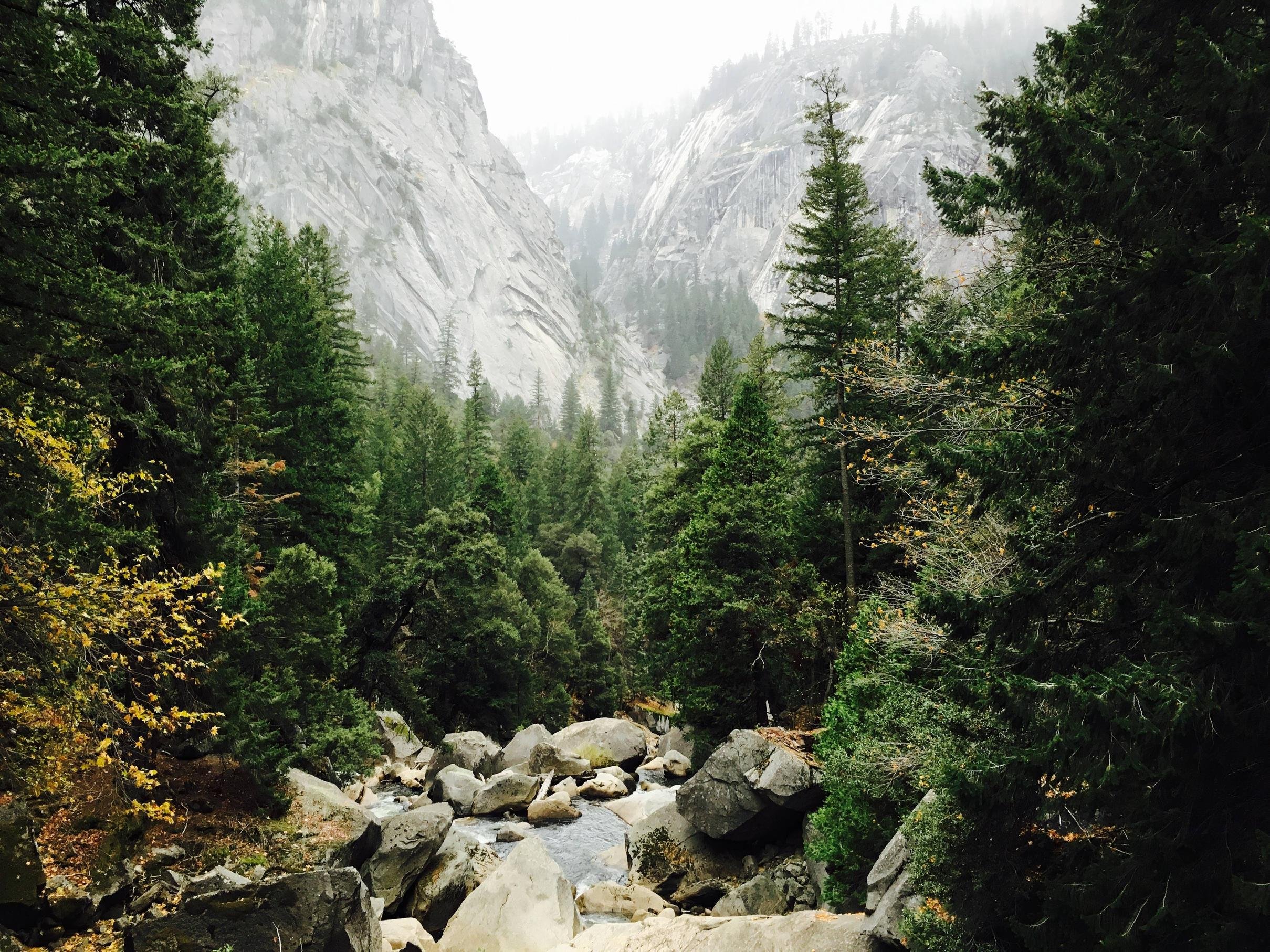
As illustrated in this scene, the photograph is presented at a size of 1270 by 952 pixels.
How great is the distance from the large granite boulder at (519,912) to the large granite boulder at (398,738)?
1797 centimetres

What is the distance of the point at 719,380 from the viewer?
147ft

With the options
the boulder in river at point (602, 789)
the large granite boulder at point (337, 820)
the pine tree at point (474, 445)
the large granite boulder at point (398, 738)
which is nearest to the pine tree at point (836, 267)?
the boulder in river at point (602, 789)

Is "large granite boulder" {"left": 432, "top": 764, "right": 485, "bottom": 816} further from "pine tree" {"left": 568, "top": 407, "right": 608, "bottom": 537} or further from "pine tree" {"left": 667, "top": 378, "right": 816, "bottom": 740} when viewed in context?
"pine tree" {"left": 568, "top": 407, "right": 608, "bottom": 537}

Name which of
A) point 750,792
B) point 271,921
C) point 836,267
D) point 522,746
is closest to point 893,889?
point 750,792

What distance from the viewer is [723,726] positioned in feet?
80.7

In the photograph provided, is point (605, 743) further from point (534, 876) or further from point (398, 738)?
point (534, 876)

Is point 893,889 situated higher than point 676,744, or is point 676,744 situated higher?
point 676,744

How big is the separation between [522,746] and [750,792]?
15.5 meters

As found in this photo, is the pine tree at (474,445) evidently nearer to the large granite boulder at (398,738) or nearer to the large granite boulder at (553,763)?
Answer: the large granite boulder at (398,738)

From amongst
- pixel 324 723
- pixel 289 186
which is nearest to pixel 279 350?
pixel 324 723

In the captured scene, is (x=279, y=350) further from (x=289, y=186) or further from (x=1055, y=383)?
(x=289, y=186)

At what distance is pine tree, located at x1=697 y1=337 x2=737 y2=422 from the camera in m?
42.3

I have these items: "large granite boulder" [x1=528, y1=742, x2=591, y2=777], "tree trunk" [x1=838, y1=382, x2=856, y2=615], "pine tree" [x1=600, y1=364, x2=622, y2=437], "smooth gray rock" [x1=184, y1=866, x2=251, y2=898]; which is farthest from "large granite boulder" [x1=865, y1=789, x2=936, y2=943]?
"pine tree" [x1=600, y1=364, x2=622, y2=437]

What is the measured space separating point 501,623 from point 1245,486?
32852 millimetres
